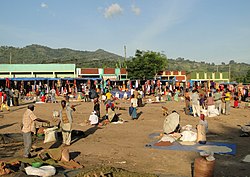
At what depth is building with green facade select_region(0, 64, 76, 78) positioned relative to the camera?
4259 centimetres

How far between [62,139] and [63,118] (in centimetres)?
126

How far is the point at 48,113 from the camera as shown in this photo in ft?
61.1

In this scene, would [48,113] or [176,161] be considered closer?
[176,161]

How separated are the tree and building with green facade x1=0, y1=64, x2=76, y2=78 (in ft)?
29.6

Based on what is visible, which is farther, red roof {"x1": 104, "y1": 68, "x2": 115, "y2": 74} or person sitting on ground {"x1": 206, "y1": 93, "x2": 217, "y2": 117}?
red roof {"x1": 104, "y1": 68, "x2": 115, "y2": 74}

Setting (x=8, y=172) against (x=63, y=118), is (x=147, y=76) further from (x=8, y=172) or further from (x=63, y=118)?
(x=8, y=172)

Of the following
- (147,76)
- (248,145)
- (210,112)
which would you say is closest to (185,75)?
(147,76)

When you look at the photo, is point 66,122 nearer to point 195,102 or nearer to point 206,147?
point 206,147

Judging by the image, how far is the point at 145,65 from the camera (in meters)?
43.3

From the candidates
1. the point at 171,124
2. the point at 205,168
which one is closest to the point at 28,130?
the point at 205,168

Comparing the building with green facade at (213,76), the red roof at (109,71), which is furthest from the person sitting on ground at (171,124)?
the building with green facade at (213,76)

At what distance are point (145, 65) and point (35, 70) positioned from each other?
53.7ft

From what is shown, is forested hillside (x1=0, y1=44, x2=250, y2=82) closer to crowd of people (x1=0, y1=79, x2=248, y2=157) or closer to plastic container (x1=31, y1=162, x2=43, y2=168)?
crowd of people (x1=0, y1=79, x2=248, y2=157)

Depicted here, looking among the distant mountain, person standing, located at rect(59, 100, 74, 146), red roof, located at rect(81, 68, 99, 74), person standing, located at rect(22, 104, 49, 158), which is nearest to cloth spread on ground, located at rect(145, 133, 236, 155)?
person standing, located at rect(59, 100, 74, 146)
